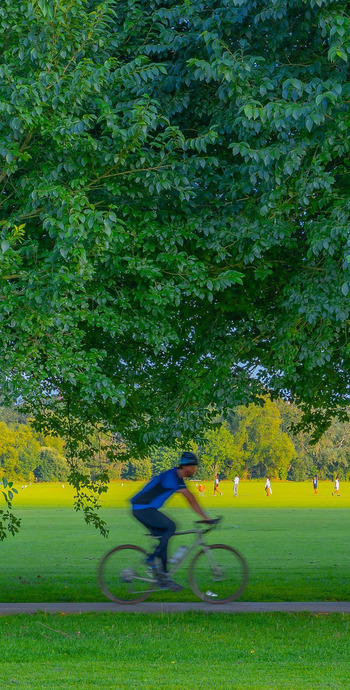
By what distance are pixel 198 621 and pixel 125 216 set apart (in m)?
5.05

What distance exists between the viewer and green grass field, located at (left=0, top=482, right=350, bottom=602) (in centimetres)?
1684


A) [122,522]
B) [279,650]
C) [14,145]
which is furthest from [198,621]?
[122,522]

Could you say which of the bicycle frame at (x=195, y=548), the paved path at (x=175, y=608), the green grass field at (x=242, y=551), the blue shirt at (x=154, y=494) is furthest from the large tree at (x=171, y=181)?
the green grass field at (x=242, y=551)

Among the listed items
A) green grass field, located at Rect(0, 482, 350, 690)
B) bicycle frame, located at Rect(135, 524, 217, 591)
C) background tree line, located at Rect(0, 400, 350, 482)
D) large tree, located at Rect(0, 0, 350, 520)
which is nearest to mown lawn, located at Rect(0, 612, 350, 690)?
green grass field, located at Rect(0, 482, 350, 690)

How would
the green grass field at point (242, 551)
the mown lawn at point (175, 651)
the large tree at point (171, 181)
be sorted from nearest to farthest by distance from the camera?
the mown lawn at point (175, 651)
the large tree at point (171, 181)
the green grass field at point (242, 551)

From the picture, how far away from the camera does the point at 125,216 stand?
1125 cm

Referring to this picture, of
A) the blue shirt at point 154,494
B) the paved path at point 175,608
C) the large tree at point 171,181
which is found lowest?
the paved path at point 175,608

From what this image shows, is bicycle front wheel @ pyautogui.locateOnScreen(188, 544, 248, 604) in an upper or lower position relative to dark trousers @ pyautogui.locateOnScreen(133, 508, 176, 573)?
lower

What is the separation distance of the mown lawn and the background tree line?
73.4 metres

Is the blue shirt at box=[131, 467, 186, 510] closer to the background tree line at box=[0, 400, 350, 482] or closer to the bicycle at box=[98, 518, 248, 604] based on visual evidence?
the bicycle at box=[98, 518, 248, 604]

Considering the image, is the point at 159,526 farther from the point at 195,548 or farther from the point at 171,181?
the point at 171,181

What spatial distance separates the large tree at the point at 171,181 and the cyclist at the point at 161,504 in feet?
3.98

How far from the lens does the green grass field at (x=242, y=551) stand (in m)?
→ 16.8

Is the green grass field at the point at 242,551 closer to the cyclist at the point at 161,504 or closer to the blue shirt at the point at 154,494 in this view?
the cyclist at the point at 161,504
